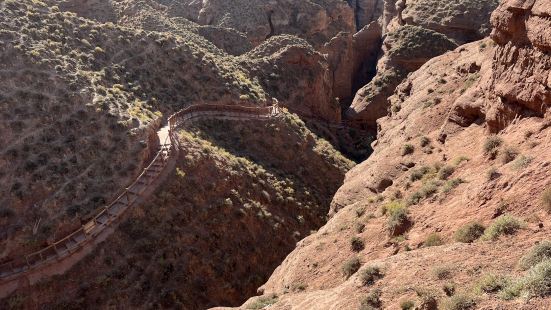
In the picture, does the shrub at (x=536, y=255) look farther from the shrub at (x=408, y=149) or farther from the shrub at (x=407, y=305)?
the shrub at (x=408, y=149)

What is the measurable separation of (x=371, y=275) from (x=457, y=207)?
13.5ft

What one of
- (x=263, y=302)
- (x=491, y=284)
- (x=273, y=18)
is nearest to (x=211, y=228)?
(x=263, y=302)

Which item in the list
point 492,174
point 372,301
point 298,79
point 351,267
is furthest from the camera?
point 298,79

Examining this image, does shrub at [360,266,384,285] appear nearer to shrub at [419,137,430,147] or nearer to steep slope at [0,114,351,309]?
shrub at [419,137,430,147]

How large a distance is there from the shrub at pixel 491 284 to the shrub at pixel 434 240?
4045 millimetres

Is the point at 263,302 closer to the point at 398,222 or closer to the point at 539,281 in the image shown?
the point at 398,222

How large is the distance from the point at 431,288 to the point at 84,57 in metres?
32.8

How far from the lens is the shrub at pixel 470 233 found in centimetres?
1398

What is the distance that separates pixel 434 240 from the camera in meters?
15.4

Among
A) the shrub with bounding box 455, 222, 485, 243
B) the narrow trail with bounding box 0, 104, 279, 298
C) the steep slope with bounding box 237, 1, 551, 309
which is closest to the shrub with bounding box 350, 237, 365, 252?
the steep slope with bounding box 237, 1, 551, 309

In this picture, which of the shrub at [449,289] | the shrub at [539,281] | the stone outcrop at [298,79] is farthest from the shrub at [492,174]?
the stone outcrop at [298,79]

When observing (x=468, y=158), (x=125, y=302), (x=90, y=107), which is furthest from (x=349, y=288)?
(x=90, y=107)

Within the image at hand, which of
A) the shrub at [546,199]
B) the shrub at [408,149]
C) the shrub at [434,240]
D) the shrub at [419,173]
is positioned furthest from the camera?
the shrub at [408,149]

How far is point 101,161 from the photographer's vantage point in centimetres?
2945
